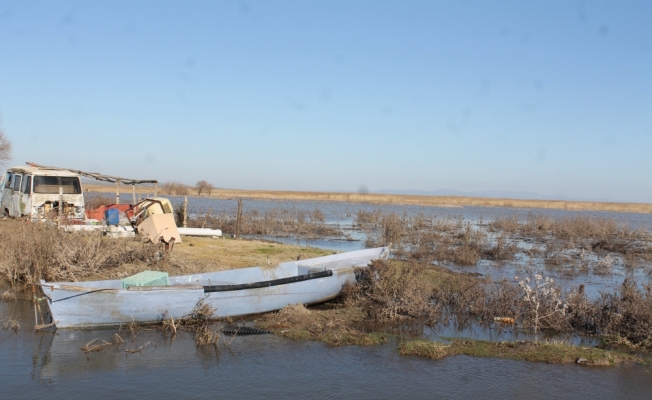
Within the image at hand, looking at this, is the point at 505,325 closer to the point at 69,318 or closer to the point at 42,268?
the point at 69,318

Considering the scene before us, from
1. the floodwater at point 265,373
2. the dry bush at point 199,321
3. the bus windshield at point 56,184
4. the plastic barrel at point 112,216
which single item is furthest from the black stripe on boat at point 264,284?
the bus windshield at point 56,184

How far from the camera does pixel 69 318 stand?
970 centimetres

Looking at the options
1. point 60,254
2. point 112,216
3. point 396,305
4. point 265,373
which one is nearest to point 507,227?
point 112,216

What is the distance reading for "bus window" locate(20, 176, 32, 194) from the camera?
703 inches

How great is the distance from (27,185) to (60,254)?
310 inches

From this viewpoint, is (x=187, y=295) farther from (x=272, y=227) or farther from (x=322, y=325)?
(x=272, y=227)

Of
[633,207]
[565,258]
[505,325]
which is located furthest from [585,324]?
[633,207]

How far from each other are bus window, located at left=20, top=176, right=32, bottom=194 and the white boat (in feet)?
29.9

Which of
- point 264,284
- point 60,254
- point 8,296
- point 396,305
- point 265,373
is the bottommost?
point 265,373

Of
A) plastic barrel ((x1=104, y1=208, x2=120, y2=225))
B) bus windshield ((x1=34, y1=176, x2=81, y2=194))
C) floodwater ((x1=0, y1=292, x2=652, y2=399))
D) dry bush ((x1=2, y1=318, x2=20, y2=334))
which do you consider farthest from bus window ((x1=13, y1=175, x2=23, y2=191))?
floodwater ((x1=0, y1=292, x2=652, y2=399))

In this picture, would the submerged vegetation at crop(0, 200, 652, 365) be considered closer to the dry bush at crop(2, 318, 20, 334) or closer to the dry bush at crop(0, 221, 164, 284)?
the dry bush at crop(0, 221, 164, 284)

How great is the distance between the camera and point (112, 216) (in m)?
18.3

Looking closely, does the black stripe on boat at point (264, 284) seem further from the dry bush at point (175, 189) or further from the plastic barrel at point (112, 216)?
the dry bush at point (175, 189)

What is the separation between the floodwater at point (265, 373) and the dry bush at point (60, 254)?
2039mm
